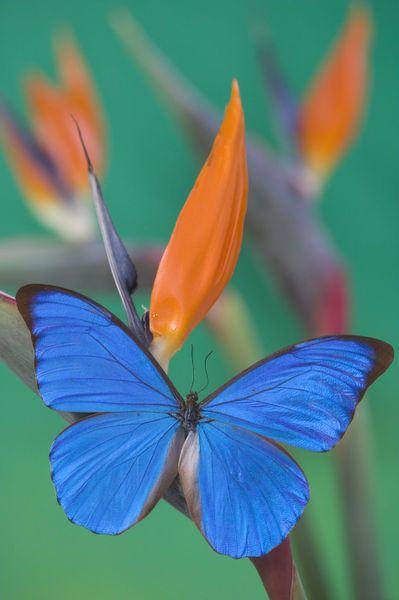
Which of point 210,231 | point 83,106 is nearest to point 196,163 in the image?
point 83,106

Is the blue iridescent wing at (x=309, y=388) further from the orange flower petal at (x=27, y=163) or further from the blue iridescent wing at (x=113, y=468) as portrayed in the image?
the orange flower petal at (x=27, y=163)

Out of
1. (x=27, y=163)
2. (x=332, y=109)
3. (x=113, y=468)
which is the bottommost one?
(x=113, y=468)

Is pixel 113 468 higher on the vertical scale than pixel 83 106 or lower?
lower

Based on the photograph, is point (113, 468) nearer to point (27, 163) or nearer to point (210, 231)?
point (210, 231)

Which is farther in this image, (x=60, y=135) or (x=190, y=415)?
(x=60, y=135)

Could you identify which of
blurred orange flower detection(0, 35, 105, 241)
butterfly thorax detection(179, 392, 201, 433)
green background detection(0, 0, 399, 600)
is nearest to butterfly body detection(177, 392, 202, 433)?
butterfly thorax detection(179, 392, 201, 433)
